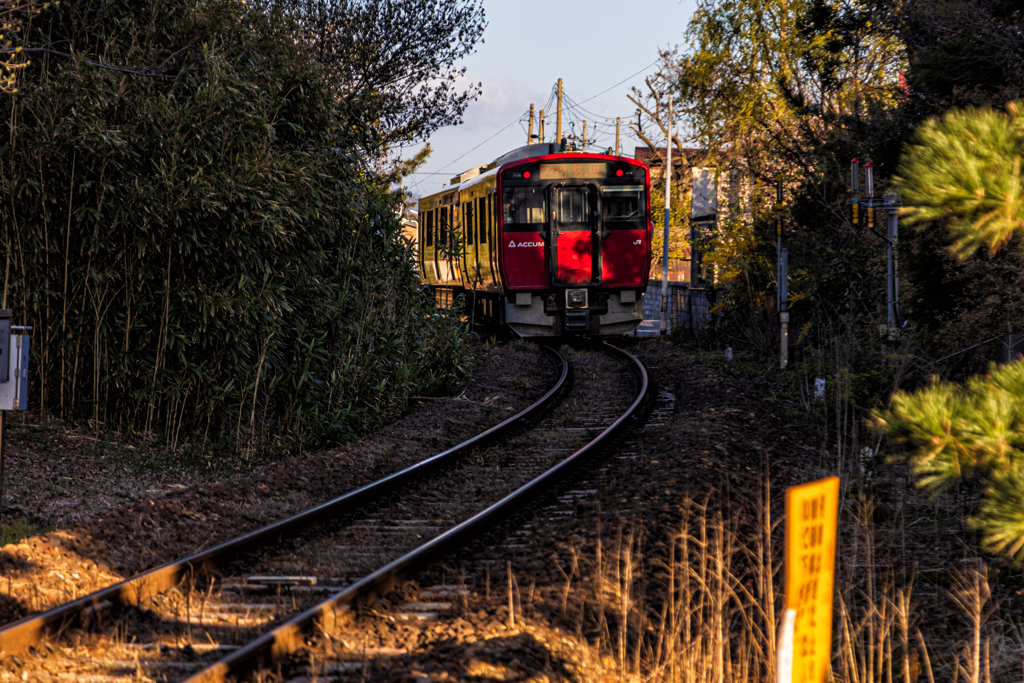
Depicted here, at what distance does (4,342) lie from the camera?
5879 mm

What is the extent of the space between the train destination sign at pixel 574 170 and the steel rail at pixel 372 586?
8.33 m

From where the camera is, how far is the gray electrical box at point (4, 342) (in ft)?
19.1

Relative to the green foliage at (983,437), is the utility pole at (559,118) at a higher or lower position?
higher

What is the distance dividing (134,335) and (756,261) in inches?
524

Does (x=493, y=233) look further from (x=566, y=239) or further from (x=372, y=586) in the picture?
(x=372, y=586)

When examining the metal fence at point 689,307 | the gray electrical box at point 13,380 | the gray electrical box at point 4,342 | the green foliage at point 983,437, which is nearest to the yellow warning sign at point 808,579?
the green foliage at point 983,437

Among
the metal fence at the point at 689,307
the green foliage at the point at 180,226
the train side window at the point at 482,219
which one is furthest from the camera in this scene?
the metal fence at the point at 689,307

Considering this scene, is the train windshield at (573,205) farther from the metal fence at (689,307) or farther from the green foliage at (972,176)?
the green foliage at (972,176)

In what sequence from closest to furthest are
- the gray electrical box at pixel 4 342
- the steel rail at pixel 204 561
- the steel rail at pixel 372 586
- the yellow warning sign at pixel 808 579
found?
1. the yellow warning sign at pixel 808 579
2. the steel rail at pixel 372 586
3. the steel rail at pixel 204 561
4. the gray electrical box at pixel 4 342

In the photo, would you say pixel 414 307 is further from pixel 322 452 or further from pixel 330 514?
pixel 330 514

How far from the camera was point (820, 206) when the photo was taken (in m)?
17.2

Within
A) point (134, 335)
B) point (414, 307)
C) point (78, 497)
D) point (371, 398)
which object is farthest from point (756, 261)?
point (78, 497)

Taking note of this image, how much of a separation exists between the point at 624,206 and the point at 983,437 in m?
14.0

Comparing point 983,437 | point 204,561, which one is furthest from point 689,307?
point 983,437
